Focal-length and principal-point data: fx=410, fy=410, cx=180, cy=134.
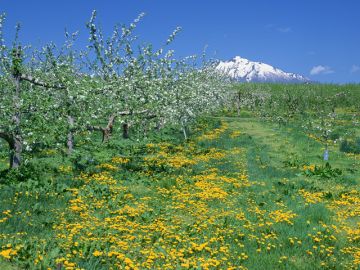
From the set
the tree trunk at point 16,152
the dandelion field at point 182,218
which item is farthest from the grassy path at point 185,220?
the tree trunk at point 16,152

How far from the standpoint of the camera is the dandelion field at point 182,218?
895cm

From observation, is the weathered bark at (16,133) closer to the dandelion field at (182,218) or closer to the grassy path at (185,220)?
the dandelion field at (182,218)

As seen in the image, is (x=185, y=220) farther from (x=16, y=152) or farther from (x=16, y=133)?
(x=16, y=152)

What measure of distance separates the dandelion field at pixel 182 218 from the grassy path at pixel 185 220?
0.03 metres

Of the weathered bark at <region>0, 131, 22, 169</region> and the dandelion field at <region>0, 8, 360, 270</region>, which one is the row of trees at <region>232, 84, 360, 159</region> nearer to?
the dandelion field at <region>0, 8, 360, 270</region>

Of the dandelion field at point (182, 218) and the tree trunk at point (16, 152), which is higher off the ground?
the tree trunk at point (16, 152)

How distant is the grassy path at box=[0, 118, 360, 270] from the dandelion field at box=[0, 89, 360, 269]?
0.10 ft

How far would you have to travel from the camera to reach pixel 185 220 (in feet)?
39.7

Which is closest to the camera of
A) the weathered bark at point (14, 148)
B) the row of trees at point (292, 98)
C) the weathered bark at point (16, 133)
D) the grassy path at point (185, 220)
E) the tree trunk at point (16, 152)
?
the grassy path at point (185, 220)

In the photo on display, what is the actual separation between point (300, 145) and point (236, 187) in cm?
1371

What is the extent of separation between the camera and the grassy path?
8.94m

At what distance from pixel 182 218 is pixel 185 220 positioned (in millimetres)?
112

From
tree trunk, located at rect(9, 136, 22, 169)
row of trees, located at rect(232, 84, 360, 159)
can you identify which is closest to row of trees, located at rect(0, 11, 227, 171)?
tree trunk, located at rect(9, 136, 22, 169)

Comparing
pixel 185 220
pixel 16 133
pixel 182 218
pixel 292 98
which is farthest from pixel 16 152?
pixel 292 98
